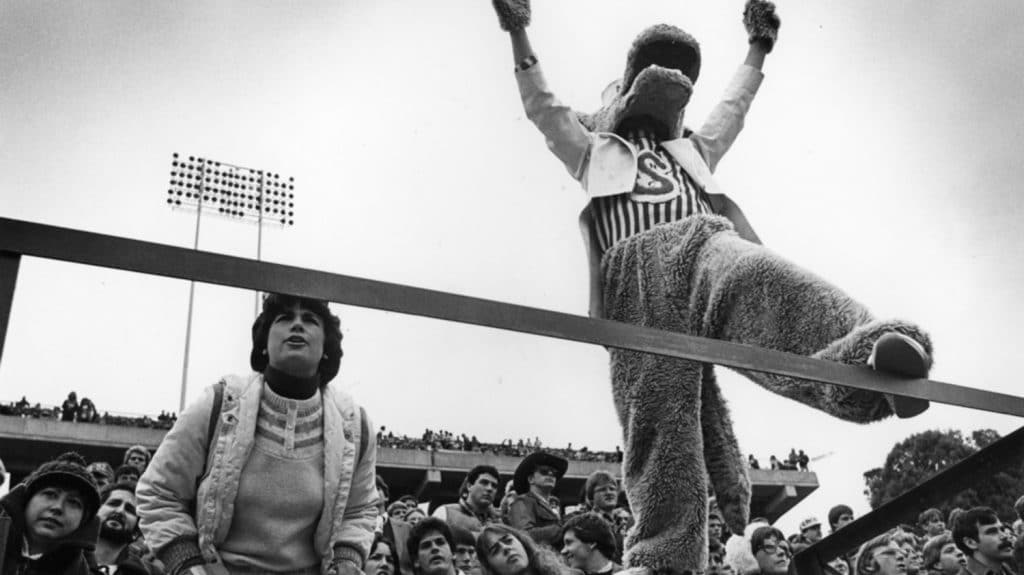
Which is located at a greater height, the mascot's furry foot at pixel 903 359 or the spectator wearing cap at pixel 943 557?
the mascot's furry foot at pixel 903 359

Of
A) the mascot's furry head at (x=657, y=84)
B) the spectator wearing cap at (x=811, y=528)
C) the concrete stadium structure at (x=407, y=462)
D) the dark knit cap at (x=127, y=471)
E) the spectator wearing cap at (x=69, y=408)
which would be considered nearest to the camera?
the mascot's furry head at (x=657, y=84)

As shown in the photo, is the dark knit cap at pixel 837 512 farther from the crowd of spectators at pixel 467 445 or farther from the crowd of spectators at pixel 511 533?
the crowd of spectators at pixel 467 445

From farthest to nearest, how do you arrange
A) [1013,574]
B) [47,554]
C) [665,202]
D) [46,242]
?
[1013,574] → [665,202] → [47,554] → [46,242]

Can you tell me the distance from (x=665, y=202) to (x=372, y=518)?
1.86m

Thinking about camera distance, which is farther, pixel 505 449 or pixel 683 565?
pixel 505 449

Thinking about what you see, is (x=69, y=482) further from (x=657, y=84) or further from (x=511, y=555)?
(x=657, y=84)

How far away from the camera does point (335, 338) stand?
2852 mm

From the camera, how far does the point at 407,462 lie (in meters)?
16.0

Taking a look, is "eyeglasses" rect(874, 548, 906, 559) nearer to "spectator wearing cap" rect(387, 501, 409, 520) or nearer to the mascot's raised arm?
the mascot's raised arm

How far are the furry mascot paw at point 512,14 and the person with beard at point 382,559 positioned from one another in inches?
81.0

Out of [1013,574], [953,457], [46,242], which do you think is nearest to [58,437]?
[1013,574]

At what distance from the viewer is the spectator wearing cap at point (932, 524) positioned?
639 centimetres

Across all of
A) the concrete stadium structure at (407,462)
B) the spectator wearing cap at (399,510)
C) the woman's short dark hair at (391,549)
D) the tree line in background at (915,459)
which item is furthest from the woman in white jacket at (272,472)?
the tree line in background at (915,459)

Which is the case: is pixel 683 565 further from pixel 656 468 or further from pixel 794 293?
pixel 794 293
